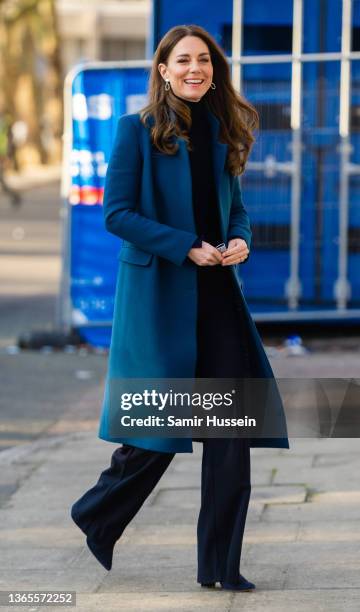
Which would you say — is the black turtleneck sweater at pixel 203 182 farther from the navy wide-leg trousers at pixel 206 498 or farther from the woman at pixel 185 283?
the navy wide-leg trousers at pixel 206 498

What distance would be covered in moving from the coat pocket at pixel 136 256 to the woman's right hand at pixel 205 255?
0.50ft

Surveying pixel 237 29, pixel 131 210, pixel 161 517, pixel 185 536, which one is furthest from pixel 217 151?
pixel 237 29

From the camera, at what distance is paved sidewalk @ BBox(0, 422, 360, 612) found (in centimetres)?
508

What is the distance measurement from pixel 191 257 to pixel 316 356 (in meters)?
6.33

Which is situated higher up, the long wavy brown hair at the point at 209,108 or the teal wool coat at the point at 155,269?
the long wavy brown hair at the point at 209,108

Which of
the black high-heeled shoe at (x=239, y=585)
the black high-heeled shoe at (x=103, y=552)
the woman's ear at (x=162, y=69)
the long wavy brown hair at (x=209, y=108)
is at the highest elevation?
the woman's ear at (x=162, y=69)

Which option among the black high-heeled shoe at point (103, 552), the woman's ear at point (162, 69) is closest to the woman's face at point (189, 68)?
the woman's ear at point (162, 69)

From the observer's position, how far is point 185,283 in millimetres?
5012

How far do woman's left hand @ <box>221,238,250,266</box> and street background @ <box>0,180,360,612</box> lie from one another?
1.04m

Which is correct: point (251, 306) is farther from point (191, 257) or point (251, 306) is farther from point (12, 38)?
point (12, 38)

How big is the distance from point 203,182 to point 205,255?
0.28m

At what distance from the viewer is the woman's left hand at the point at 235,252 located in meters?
4.95

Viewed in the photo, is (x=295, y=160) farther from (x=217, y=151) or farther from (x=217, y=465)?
(x=217, y=465)

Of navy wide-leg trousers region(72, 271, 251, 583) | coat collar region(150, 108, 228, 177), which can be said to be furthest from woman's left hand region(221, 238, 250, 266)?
coat collar region(150, 108, 228, 177)
